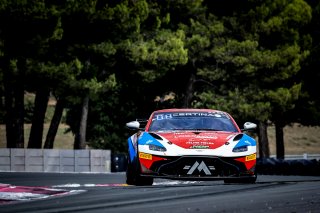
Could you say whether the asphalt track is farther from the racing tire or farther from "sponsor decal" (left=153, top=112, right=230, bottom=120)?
"sponsor decal" (left=153, top=112, right=230, bottom=120)

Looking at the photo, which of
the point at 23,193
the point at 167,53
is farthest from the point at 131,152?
the point at 167,53

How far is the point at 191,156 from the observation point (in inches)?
485

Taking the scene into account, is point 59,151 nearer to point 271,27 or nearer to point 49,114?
point 271,27

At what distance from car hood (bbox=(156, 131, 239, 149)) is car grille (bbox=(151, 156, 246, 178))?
0.69 ft

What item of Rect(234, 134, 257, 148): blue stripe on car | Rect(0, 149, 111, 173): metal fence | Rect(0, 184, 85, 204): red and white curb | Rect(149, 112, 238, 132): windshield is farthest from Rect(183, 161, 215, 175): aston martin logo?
Rect(0, 149, 111, 173): metal fence

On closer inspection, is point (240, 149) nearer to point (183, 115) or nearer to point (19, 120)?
point (183, 115)

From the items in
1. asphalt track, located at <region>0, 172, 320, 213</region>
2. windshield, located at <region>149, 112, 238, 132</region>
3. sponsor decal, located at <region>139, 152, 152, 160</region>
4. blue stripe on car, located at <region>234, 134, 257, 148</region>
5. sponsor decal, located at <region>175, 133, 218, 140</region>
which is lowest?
asphalt track, located at <region>0, 172, 320, 213</region>

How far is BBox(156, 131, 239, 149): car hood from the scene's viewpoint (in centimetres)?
1244

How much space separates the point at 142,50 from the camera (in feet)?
115

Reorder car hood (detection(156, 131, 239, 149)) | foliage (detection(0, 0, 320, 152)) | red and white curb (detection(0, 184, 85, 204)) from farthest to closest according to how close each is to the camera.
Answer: foliage (detection(0, 0, 320, 152))
car hood (detection(156, 131, 239, 149))
red and white curb (detection(0, 184, 85, 204))

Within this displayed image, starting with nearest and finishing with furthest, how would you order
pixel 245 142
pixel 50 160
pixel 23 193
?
pixel 245 142 → pixel 23 193 → pixel 50 160

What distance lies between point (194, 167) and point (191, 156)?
18 centimetres

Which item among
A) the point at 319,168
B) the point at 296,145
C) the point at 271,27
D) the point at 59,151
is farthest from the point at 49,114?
the point at 319,168

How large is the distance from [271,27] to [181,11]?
483 centimetres
